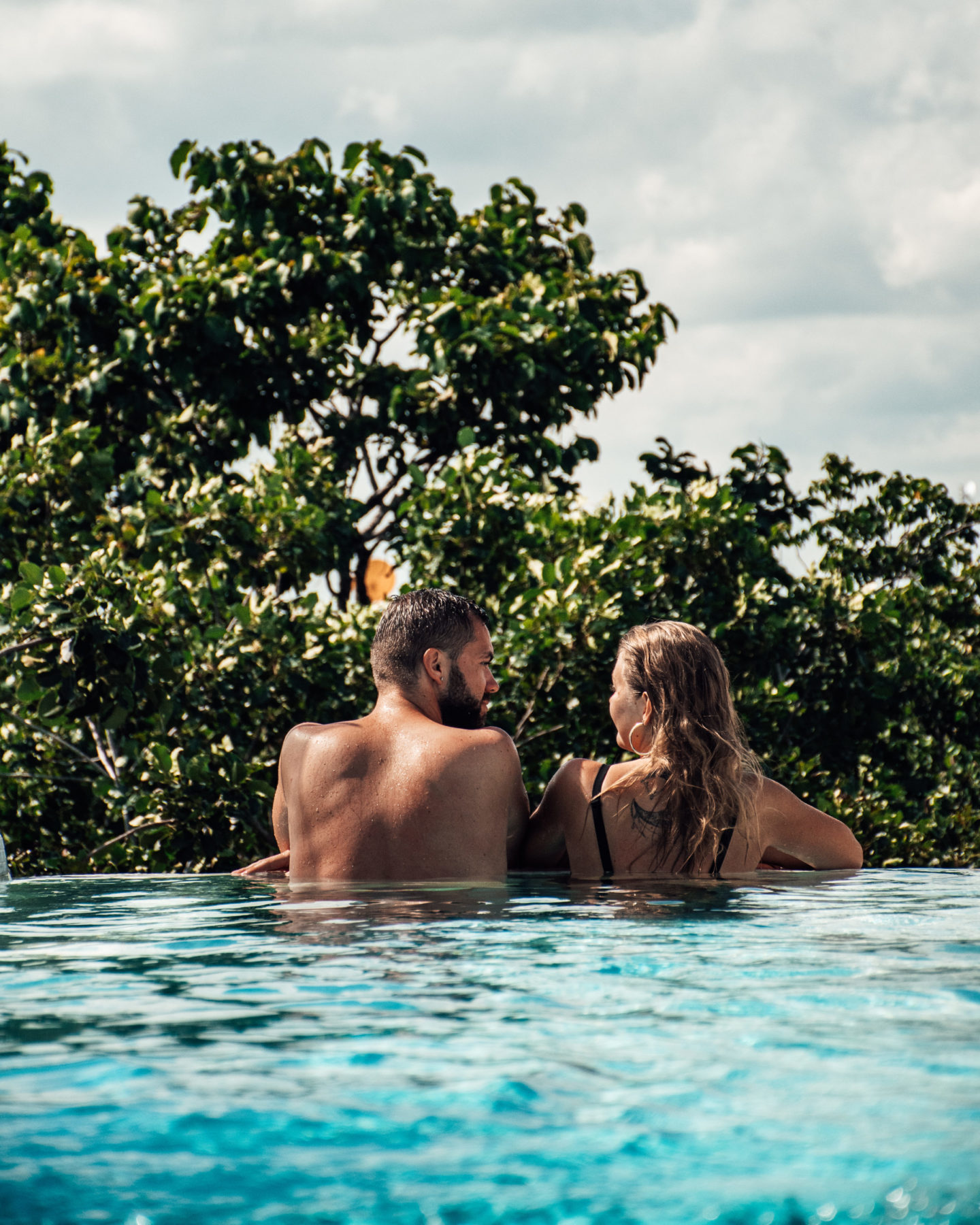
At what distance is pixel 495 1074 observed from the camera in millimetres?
2002

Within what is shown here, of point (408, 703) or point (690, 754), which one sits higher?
point (408, 703)

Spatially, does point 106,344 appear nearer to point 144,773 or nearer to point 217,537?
point 217,537

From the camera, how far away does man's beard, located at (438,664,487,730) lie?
5.00m

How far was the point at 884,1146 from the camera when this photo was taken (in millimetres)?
1658

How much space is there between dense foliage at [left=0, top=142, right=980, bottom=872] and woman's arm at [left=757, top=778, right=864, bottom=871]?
2311 millimetres

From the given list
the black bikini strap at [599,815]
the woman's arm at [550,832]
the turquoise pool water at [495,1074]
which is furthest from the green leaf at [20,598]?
the black bikini strap at [599,815]

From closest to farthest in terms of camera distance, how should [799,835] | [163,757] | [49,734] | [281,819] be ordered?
1. [799,835]
2. [281,819]
3. [163,757]
4. [49,734]

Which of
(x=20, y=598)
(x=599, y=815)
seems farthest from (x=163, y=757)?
(x=599, y=815)

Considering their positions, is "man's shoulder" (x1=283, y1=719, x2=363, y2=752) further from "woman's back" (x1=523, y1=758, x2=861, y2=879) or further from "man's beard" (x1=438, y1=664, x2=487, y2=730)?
"woman's back" (x1=523, y1=758, x2=861, y2=879)

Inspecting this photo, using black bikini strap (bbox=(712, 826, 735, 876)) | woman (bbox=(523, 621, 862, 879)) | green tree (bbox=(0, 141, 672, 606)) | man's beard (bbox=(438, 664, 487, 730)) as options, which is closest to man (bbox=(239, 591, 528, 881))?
man's beard (bbox=(438, 664, 487, 730))

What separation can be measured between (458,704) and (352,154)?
7368 mm

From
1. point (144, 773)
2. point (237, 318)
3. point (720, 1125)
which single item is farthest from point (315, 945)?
point (237, 318)

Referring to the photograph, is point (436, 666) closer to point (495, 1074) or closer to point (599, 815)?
point (599, 815)

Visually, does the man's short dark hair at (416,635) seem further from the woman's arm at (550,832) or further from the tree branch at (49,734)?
the tree branch at (49,734)
